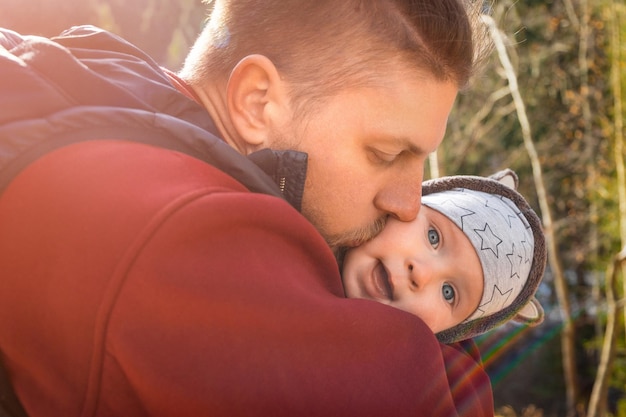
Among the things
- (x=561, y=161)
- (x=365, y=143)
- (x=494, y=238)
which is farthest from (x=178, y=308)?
(x=561, y=161)

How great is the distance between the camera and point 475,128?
12625 mm

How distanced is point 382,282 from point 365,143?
0.58 meters

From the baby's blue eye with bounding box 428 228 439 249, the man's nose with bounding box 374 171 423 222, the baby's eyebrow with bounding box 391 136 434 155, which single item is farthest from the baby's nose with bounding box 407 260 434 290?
the baby's eyebrow with bounding box 391 136 434 155

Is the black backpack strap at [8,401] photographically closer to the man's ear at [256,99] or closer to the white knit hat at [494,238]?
the man's ear at [256,99]

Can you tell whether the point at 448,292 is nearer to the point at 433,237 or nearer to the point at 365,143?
the point at 433,237

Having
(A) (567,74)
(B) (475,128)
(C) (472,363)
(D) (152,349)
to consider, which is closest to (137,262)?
(D) (152,349)

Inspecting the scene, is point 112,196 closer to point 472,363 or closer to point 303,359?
point 303,359

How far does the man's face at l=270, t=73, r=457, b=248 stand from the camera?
1.45 meters

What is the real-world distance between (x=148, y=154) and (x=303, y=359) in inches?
14.2

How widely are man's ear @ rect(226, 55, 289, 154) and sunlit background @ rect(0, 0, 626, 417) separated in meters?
7.22

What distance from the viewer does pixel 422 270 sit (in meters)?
1.94

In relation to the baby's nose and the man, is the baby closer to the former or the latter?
the baby's nose

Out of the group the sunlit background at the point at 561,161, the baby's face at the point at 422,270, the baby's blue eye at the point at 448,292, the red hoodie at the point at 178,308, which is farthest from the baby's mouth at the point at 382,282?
the sunlit background at the point at 561,161

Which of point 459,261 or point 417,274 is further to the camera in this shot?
point 459,261
